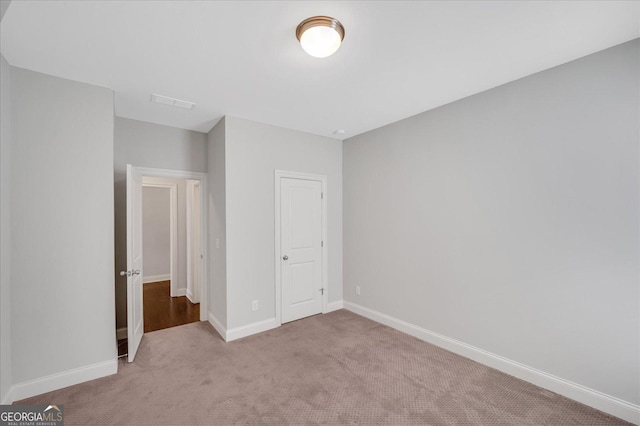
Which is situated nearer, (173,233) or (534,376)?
(534,376)

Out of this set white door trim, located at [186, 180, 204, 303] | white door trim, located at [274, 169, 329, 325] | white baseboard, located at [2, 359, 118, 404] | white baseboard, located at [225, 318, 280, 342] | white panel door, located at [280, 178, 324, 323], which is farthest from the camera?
white door trim, located at [186, 180, 204, 303]

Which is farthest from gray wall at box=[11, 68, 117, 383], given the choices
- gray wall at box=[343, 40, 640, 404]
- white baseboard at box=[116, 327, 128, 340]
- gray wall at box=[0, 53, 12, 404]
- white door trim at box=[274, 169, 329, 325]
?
gray wall at box=[343, 40, 640, 404]

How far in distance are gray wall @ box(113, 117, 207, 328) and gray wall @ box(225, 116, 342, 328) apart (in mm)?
879

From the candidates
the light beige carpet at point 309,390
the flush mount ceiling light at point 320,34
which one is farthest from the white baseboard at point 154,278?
the flush mount ceiling light at point 320,34

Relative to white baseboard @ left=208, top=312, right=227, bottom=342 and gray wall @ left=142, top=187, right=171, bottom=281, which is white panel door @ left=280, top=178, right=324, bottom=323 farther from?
gray wall @ left=142, top=187, right=171, bottom=281

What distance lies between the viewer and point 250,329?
331 centimetres

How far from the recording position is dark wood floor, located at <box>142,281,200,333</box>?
12.3 feet

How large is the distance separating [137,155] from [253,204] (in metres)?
1.54

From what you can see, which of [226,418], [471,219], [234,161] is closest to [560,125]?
[471,219]

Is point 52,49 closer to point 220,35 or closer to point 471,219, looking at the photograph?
point 220,35

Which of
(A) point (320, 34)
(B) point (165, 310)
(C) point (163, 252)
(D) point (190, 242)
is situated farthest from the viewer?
(C) point (163, 252)

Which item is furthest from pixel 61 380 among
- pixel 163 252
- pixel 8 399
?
pixel 163 252

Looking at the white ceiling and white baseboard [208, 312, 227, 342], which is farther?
white baseboard [208, 312, 227, 342]

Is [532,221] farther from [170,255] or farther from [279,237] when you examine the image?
[170,255]
